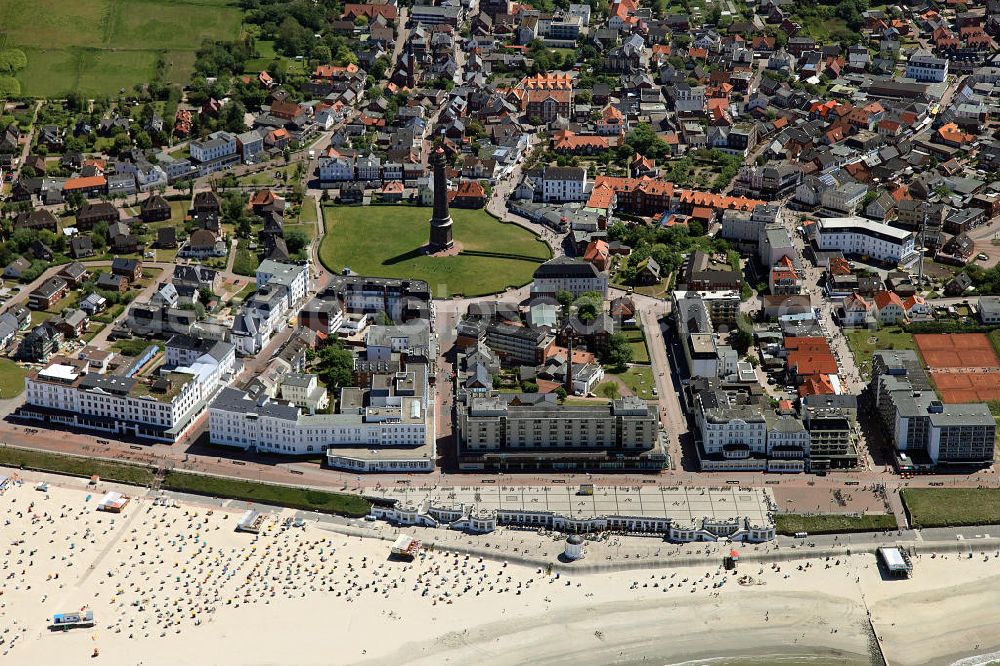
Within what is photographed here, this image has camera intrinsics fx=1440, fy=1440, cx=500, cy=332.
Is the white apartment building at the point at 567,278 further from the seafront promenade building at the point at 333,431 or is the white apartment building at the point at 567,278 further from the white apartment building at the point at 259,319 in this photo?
the seafront promenade building at the point at 333,431

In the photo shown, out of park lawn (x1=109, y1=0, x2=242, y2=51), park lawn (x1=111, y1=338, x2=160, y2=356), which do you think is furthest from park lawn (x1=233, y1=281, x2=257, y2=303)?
park lawn (x1=109, y1=0, x2=242, y2=51)

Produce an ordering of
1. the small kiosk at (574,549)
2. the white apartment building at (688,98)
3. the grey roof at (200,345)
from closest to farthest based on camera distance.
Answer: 1. the small kiosk at (574,549)
2. the grey roof at (200,345)
3. the white apartment building at (688,98)

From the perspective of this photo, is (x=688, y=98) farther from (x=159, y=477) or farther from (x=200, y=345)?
(x=159, y=477)

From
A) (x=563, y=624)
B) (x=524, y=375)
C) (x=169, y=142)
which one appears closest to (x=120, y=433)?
(x=524, y=375)

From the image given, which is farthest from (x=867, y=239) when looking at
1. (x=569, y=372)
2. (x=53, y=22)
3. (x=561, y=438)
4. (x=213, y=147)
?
(x=53, y=22)

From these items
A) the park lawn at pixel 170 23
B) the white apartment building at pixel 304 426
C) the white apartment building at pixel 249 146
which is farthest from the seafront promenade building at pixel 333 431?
the park lawn at pixel 170 23
